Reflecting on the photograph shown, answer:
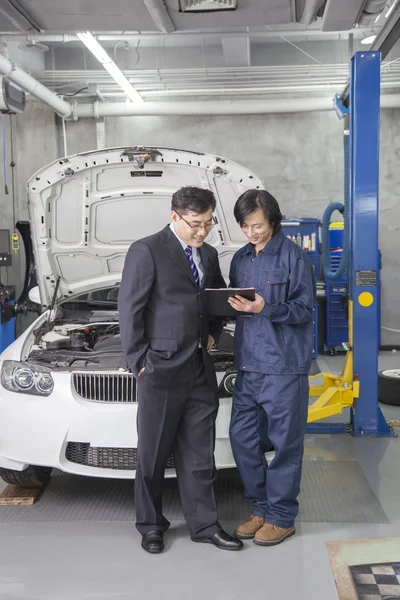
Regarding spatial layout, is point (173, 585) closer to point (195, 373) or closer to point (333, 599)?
point (333, 599)

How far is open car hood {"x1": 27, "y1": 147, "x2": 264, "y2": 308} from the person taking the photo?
12.2ft

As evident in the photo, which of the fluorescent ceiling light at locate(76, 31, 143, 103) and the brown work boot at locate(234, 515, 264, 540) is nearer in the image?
the brown work boot at locate(234, 515, 264, 540)

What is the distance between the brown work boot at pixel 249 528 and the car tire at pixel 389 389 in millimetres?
2731

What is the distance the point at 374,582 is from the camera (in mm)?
2555

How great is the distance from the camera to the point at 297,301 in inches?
111

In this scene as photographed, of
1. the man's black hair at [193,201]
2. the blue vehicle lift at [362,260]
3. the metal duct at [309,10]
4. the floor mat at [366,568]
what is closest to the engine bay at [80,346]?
the man's black hair at [193,201]

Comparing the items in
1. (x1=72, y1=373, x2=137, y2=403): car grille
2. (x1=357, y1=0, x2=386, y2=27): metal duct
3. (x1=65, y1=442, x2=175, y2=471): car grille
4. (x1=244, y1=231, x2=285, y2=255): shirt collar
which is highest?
(x1=357, y1=0, x2=386, y2=27): metal duct

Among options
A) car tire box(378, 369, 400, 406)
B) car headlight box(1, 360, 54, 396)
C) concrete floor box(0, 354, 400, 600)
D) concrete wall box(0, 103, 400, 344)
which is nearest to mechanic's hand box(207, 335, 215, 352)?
car headlight box(1, 360, 54, 396)

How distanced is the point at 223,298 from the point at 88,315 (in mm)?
1645

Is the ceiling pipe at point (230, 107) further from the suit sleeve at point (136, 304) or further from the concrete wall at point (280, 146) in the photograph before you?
the suit sleeve at point (136, 304)

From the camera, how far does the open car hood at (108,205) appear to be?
3.71 m

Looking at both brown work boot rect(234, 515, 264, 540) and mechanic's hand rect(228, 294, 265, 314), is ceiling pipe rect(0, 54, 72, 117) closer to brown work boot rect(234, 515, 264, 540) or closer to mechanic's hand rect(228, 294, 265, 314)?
mechanic's hand rect(228, 294, 265, 314)

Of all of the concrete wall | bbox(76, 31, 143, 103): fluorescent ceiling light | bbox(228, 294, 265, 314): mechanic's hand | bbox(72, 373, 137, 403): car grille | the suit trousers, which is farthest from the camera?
the concrete wall

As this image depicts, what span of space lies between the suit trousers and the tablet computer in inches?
8.9
